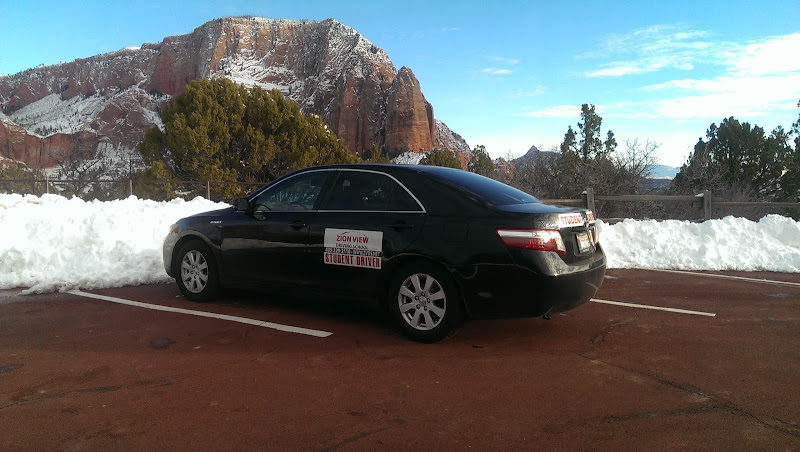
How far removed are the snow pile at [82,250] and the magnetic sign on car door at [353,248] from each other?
3733 millimetres

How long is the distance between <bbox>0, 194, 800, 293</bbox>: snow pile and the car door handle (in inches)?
177

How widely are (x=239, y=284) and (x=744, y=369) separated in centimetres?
475

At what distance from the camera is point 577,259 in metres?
4.50

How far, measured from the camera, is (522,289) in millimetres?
4203

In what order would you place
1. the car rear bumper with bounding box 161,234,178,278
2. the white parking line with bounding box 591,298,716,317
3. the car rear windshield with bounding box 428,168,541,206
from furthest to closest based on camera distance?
the car rear bumper with bounding box 161,234,178,278 → the white parking line with bounding box 591,298,716,317 → the car rear windshield with bounding box 428,168,541,206

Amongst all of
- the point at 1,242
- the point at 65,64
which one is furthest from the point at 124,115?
the point at 1,242

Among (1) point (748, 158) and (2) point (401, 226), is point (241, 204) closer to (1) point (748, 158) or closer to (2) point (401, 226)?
(2) point (401, 226)

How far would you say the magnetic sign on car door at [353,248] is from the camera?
4.79m

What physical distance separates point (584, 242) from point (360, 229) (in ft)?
6.59

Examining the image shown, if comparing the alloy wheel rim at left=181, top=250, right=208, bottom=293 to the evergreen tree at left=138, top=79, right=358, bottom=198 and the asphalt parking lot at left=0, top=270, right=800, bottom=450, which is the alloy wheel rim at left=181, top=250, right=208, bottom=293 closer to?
the asphalt parking lot at left=0, top=270, right=800, bottom=450

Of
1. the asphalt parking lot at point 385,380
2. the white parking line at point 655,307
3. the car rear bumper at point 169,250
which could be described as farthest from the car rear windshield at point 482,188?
the car rear bumper at point 169,250

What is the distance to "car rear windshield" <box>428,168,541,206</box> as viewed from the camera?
4717 millimetres

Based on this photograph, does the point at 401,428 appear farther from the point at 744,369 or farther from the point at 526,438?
the point at 744,369

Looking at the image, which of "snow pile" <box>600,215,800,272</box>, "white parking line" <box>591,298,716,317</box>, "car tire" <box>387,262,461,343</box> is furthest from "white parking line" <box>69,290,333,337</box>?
"snow pile" <box>600,215,800,272</box>
